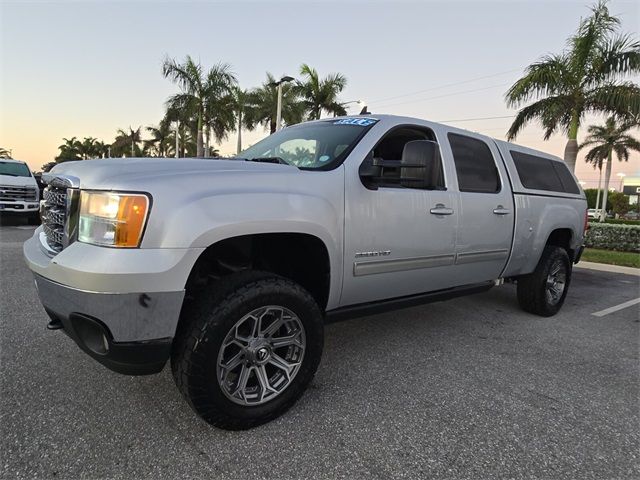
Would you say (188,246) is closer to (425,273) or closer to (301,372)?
(301,372)

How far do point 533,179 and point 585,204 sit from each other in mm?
1342

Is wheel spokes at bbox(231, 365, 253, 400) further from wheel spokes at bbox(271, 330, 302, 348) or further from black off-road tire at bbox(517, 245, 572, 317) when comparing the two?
black off-road tire at bbox(517, 245, 572, 317)

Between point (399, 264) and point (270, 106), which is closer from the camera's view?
point (399, 264)

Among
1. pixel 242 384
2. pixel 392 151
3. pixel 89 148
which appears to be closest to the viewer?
pixel 242 384

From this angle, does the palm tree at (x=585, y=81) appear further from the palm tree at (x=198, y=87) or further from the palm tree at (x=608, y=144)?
the palm tree at (x=608, y=144)

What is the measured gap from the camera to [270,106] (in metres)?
24.5

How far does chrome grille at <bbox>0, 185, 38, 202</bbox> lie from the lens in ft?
38.4

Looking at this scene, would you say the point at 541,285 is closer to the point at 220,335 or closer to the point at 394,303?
the point at 394,303

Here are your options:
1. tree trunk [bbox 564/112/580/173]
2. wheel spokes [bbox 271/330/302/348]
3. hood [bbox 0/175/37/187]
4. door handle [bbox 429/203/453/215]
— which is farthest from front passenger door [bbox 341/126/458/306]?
tree trunk [bbox 564/112/580/173]

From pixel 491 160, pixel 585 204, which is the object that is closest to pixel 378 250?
pixel 491 160

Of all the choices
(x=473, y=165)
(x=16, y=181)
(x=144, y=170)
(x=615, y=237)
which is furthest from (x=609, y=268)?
(x=16, y=181)

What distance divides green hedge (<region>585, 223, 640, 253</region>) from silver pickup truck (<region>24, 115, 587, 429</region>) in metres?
10.7

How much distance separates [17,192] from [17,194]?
0.05 metres

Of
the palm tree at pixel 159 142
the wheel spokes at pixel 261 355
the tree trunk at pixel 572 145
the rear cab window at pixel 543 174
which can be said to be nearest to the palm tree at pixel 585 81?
the tree trunk at pixel 572 145
